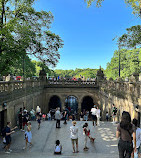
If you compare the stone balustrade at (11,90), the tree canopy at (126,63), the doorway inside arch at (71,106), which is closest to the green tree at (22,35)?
the stone balustrade at (11,90)

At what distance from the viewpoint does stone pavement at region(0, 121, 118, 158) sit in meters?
7.75

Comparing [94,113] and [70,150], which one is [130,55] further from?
[70,150]

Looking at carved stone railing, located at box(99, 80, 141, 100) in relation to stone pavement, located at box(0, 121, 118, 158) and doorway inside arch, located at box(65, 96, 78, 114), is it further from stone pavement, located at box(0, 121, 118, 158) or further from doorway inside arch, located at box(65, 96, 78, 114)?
doorway inside arch, located at box(65, 96, 78, 114)

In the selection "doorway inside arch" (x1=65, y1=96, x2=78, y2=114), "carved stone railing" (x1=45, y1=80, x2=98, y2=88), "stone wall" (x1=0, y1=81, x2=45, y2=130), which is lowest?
"doorway inside arch" (x1=65, y1=96, x2=78, y2=114)

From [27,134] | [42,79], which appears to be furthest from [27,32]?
[42,79]

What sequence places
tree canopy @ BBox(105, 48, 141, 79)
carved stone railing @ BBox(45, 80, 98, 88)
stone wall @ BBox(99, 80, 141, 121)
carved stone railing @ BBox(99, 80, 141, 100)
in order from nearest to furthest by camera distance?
carved stone railing @ BBox(99, 80, 141, 100) → stone wall @ BBox(99, 80, 141, 121) → carved stone railing @ BBox(45, 80, 98, 88) → tree canopy @ BBox(105, 48, 141, 79)

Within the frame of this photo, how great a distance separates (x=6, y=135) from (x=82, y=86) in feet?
63.0

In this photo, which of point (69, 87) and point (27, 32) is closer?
point (27, 32)

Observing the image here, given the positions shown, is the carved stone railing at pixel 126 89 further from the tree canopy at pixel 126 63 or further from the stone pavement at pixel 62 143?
the tree canopy at pixel 126 63

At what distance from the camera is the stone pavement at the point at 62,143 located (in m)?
7.75

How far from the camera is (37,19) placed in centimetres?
1662

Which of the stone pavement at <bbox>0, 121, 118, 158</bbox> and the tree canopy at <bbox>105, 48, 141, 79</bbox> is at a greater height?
the tree canopy at <bbox>105, 48, 141, 79</bbox>

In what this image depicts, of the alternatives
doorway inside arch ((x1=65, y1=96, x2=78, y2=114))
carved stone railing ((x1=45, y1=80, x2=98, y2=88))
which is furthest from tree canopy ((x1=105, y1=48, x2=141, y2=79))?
doorway inside arch ((x1=65, y1=96, x2=78, y2=114))

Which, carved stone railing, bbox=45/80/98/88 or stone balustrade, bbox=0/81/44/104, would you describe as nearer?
stone balustrade, bbox=0/81/44/104
